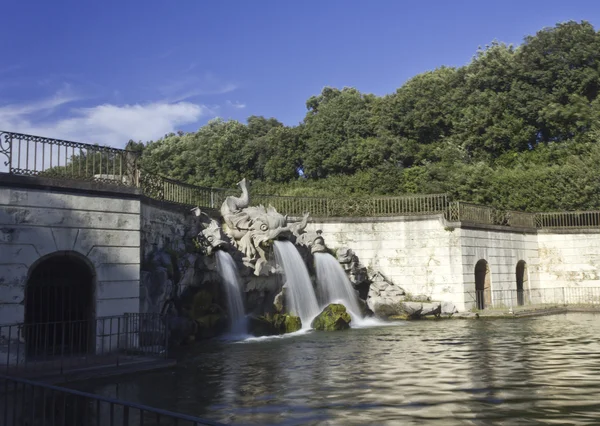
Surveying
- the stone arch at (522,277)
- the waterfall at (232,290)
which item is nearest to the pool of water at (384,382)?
the waterfall at (232,290)

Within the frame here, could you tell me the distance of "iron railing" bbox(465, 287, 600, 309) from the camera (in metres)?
29.6

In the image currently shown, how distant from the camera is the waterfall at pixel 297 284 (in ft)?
75.2

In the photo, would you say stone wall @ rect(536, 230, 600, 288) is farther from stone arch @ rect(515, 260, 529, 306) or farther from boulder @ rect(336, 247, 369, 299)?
boulder @ rect(336, 247, 369, 299)

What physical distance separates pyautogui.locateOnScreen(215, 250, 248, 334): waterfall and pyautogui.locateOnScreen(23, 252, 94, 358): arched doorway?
6.02 meters

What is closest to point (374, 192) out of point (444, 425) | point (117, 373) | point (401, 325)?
point (401, 325)

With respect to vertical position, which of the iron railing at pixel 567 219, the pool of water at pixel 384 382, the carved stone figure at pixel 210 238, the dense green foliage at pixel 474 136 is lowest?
the pool of water at pixel 384 382

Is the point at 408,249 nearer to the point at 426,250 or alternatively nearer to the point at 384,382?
the point at 426,250

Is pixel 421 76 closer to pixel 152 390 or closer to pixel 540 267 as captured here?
pixel 540 267

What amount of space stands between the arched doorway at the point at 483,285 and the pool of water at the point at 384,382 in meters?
10.7

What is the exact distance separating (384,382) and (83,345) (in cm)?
765

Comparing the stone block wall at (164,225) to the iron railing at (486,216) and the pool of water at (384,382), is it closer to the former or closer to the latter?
the pool of water at (384,382)

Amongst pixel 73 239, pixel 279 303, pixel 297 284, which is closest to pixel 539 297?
pixel 297 284

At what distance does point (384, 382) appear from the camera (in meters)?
11.2

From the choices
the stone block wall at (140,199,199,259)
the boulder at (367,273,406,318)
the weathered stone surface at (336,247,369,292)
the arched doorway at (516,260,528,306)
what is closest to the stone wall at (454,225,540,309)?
the arched doorway at (516,260,528,306)
